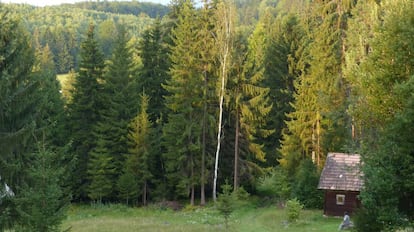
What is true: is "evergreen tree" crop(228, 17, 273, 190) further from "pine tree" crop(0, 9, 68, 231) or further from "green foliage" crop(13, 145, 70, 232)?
"green foliage" crop(13, 145, 70, 232)

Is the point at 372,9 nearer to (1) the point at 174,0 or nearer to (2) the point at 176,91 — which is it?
(2) the point at 176,91

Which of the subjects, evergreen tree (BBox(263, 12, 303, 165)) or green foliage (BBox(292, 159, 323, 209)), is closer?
green foliage (BBox(292, 159, 323, 209))

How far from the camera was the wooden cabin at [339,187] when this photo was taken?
29.1 metres

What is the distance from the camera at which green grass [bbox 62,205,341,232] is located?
26.5 metres

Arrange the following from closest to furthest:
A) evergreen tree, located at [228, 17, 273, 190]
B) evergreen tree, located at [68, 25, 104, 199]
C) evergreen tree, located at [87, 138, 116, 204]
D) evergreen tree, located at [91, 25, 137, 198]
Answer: evergreen tree, located at [228, 17, 273, 190] < evergreen tree, located at [87, 138, 116, 204] < evergreen tree, located at [91, 25, 137, 198] < evergreen tree, located at [68, 25, 104, 199]

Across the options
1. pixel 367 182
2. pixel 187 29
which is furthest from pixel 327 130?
pixel 367 182

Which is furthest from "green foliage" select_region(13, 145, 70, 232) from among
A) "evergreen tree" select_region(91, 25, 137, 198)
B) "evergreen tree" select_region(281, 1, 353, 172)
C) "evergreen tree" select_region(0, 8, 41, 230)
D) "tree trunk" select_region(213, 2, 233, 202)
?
"evergreen tree" select_region(91, 25, 137, 198)

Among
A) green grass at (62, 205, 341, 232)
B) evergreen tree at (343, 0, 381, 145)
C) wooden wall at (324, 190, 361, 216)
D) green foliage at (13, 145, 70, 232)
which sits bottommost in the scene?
green grass at (62, 205, 341, 232)

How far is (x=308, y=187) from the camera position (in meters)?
32.2

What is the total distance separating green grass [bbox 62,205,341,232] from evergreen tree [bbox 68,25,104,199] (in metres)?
3.11

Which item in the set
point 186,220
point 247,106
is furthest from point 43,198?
point 247,106

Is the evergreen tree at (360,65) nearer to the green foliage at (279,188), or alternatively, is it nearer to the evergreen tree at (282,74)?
the green foliage at (279,188)

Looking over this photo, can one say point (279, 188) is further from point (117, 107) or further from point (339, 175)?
point (117, 107)

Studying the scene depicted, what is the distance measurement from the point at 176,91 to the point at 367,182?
20.5 meters
